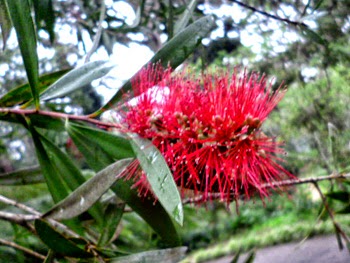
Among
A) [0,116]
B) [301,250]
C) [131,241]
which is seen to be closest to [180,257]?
[0,116]

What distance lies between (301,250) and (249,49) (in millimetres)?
1784

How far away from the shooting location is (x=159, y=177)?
738 millimetres

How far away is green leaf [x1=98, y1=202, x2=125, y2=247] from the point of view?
1.07 meters

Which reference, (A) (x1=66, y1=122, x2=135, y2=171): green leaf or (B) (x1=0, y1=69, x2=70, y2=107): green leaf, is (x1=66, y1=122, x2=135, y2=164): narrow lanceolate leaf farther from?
(B) (x1=0, y1=69, x2=70, y2=107): green leaf

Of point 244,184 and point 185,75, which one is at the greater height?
point 185,75

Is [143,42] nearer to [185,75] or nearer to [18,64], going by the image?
[18,64]

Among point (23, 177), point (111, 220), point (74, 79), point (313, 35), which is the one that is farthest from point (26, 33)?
point (313, 35)

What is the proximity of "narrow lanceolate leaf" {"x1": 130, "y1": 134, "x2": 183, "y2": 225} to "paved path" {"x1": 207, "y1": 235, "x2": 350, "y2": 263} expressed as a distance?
220 cm

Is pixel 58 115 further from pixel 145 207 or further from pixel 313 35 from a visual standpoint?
pixel 313 35

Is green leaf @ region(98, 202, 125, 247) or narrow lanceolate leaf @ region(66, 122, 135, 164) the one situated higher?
narrow lanceolate leaf @ region(66, 122, 135, 164)

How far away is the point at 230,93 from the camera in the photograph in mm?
874

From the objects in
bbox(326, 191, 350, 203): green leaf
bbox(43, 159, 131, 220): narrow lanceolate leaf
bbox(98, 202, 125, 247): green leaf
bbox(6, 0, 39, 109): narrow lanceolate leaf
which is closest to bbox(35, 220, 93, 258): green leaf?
bbox(43, 159, 131, 220): narrow lanceolate leaf

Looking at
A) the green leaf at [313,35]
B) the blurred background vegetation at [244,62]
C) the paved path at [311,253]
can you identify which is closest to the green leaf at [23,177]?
the blurred background vegetation at [244,62]

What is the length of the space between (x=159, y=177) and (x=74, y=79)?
398 mm
